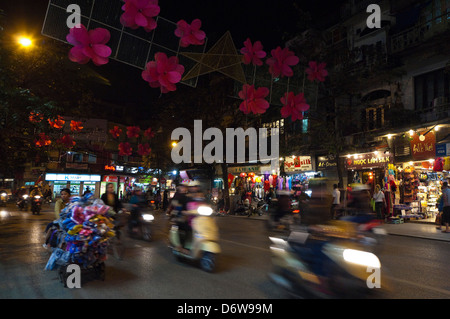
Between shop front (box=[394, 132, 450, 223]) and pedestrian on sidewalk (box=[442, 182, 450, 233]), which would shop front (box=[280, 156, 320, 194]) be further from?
pedestrian on sidewalk (box=[442, 182, 450, 233])

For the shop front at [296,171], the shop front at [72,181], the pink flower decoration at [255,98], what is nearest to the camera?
the pink flower decoration at [255,98]

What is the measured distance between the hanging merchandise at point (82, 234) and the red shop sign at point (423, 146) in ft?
50.8

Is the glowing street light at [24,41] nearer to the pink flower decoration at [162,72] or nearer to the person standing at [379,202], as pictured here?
the pink flower decoration at [162,72]

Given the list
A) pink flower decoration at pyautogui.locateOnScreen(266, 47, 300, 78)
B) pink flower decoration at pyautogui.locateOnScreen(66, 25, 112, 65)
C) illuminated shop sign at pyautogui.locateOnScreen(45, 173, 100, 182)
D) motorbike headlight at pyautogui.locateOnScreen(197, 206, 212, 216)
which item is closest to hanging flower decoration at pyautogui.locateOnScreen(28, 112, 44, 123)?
pink flower decoration at pyautogui.locateOnScreen(66, 25, 112, 65)

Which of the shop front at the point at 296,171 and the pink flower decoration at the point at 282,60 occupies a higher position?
the pink flower decoration at the point at 282,60

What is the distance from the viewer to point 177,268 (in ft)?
21.7

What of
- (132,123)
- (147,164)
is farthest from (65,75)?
(132,123)

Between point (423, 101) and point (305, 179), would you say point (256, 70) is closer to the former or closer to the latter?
point (423, 101)

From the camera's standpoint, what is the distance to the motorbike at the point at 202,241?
6.40 metres

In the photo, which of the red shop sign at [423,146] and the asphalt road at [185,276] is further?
the red shop sign at [423,146]

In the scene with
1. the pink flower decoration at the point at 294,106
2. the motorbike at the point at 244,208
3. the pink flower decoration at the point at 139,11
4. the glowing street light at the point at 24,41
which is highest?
the glowing street light at the point at 24,41

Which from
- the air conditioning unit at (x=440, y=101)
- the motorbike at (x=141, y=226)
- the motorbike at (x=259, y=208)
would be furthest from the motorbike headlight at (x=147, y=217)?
the air conditioning unit at (x=440, y=101)

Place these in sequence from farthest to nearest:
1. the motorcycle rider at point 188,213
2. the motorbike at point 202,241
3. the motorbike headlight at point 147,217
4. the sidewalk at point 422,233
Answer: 1. the sidewalk at point 422,233
2. the motorbike headlight at point 147,217
3. the motorcycle rider at point 188,213
4. the motorbike at point 202,241

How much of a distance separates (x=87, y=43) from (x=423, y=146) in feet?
52.0
